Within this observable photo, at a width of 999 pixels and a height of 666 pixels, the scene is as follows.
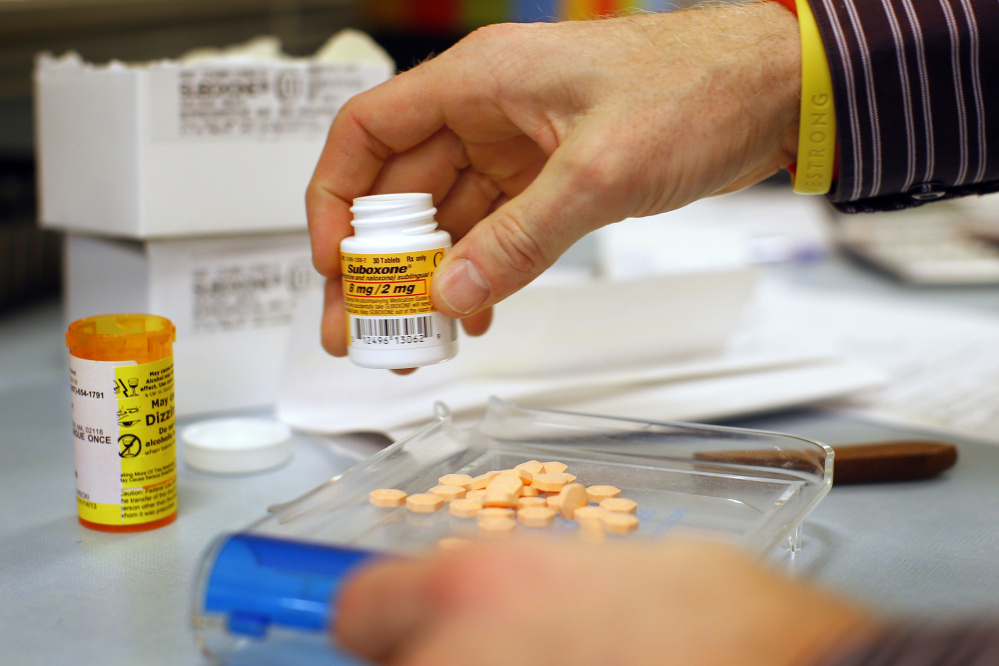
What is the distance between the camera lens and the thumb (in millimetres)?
615

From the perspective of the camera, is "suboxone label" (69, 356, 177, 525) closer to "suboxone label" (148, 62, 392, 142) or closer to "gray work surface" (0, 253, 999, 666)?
"gray work surface" (0, 253, 999, 666)

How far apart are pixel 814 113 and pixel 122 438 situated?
591 millimetres

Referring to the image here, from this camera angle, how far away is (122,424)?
612 mm

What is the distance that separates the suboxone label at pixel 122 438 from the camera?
0.61 metres

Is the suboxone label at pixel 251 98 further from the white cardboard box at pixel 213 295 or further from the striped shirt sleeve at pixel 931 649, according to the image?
the striped shirt sleeve at pixel 931 649

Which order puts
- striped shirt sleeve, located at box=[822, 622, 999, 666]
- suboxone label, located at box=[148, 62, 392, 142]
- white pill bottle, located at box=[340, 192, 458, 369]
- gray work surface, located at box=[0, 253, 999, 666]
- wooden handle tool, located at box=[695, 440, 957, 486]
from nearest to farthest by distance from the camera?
striped shirt sleeve, located at box=[822, 622, 999, 666] → gray work surface, located at box=[0, 253, 999, 666] → white pill bottle, located at box=[340, 192, 458, 369] → wooden handle tool, located at box=[695, 440, 957, 486] → suboxone label, located at box=[148, 62, 392, 142]

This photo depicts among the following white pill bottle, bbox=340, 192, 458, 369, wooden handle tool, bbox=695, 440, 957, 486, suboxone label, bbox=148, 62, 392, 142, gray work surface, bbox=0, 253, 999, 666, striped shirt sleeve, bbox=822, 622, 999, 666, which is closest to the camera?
striped shirt sleeve, bbox=822, 622, 999, 666

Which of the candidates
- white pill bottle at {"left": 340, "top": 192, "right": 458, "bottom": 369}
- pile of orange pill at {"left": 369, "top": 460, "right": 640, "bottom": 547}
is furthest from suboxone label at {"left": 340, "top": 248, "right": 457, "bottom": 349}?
pile of orange pill at {"left": 369, "top": 460, "right": 640, "bottom": 547}

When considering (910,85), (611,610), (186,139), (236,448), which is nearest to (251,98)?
(186,139)

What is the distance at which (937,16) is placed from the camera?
2.27ft

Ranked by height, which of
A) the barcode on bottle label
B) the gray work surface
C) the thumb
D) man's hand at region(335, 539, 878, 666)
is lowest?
the gray work surface

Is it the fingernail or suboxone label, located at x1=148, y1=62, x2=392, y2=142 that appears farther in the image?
suboxone label, located at x1=148, y1=62, x2=392, y2=142

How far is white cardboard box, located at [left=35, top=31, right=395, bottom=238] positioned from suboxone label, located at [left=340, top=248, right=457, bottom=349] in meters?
0.33

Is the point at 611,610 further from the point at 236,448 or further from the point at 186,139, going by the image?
the point at 186,139
